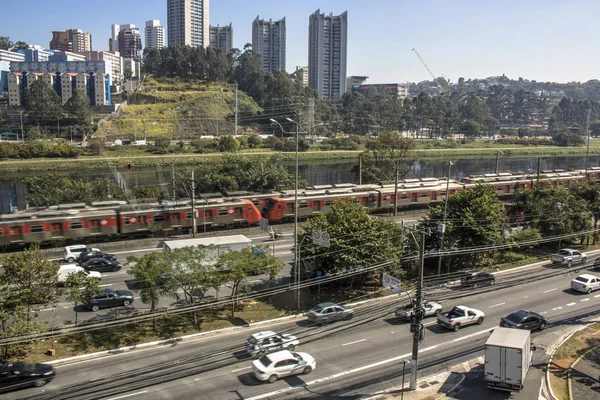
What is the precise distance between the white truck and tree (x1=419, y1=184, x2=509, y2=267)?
10153 millimetres

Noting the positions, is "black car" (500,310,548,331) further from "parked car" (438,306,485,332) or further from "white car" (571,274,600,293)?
"white car" (571,274,600,293)

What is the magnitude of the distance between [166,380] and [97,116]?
93.6 meters

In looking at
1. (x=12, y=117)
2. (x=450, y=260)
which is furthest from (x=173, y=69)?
(x=450, y=260)

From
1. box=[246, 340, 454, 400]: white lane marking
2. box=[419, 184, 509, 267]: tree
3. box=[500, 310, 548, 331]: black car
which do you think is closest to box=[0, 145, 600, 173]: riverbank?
box=[419, 184, 509, 267]: tree

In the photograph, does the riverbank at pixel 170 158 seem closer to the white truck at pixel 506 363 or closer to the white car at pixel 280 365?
the white truck at pixel 506 363

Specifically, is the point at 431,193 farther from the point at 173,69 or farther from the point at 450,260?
the point at 173,69

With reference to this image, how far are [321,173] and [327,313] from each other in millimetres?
53383

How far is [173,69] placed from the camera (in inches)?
4739

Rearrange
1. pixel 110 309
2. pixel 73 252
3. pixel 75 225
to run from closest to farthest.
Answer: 1. pixel 110 309
2. pixel 73 252
3. pixel 75 225

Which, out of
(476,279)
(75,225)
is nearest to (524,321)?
(476,279)

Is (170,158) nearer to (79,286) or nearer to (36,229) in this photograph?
(36,229)

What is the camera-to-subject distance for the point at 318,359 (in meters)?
15.3

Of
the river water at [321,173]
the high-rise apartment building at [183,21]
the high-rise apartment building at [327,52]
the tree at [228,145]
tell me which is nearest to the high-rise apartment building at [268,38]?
the high-rise apartment building at [327,52]

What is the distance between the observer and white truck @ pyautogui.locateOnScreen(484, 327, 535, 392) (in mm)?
12953
